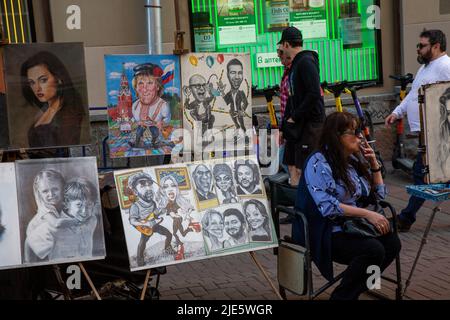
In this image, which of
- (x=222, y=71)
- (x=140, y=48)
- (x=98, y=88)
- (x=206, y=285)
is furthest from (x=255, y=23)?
(x=206, y=285)

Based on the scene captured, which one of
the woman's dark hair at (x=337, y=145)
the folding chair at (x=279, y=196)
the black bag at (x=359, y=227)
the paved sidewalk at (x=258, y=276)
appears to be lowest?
the paved sidewalk at (x=258, y=276)

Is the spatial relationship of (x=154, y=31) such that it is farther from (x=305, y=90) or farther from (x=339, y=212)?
(x=339, y=212)

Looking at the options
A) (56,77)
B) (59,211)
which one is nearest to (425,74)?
(56,77)

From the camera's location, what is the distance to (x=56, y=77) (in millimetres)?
5020

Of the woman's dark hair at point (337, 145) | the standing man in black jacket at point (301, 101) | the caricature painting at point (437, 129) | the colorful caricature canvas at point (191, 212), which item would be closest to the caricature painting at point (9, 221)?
the colorful caricature canvas at point (191, 212)

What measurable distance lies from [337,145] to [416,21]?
6.00m

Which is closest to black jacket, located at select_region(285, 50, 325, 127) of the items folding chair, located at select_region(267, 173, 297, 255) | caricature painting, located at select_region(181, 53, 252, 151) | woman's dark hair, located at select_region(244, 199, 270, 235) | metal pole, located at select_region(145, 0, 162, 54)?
caricature painting, located at select_region(181, 53, 252, 151)

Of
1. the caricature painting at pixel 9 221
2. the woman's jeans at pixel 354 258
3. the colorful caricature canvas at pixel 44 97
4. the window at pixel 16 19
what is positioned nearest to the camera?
the caricature painting at pixel 9 221

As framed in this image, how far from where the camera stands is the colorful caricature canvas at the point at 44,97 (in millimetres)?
4922

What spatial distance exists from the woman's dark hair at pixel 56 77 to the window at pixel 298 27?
15.0ft

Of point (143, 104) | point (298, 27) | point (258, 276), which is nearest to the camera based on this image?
point (143, 104)

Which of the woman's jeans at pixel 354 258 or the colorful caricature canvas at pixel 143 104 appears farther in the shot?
the colorful caricature canvas at pixel 143 104

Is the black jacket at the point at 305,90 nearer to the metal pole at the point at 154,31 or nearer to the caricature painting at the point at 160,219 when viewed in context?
the caricature painting at the point at 160,219

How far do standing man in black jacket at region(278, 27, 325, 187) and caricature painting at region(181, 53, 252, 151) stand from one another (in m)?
1.07
